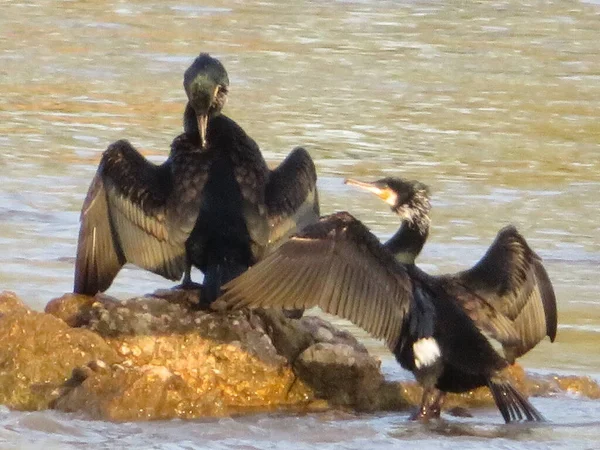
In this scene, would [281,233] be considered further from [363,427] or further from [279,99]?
[279,99]

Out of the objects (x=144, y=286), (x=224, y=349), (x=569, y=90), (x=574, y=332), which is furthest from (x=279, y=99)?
(x=224, y=349)

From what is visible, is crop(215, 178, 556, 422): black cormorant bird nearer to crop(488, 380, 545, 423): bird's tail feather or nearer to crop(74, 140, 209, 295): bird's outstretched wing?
crop(488, 380, 545, 423): bird's tail feather

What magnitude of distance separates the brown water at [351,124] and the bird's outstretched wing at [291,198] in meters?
0.95

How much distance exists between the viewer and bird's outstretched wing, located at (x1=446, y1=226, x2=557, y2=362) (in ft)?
24.6

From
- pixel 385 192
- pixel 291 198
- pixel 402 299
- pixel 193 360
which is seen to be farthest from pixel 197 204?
pixel 402 299

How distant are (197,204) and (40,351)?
3.21 feet

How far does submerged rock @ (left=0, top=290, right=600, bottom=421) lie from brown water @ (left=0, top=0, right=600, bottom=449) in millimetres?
→ 147

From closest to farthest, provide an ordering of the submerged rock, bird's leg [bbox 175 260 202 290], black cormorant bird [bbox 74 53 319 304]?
the submerged rock
black cormorant bird [bbox 74 53 319 304]
bird's leg [bbox 175 260 202 290]

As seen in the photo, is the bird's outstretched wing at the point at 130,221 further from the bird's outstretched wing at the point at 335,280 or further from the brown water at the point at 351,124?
the brown water at the point at 351,124

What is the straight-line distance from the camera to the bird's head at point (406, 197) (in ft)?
24.4

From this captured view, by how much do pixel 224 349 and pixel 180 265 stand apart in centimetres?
55

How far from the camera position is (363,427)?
693 centimetres

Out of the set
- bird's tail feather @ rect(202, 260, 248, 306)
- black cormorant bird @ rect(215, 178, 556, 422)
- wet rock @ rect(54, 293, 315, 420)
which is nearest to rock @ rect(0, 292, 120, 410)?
wet rock @ rect(54, 293, 315, 420)

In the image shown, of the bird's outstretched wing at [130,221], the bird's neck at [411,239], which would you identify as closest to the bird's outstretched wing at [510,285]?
the bird's neck at [411,239]
